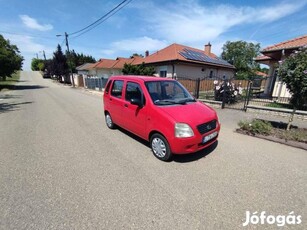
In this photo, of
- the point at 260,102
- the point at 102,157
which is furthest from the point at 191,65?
the point at 102,157

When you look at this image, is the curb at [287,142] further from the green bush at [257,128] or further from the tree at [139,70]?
the tree at [139,70]

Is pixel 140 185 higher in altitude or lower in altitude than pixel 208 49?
lower

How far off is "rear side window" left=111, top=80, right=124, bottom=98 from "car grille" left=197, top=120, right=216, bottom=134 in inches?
99.0

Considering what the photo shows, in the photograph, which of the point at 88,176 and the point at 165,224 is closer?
the point at 165,224

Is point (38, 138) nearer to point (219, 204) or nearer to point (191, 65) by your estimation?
point (219, 204)

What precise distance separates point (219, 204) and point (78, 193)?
2.17m

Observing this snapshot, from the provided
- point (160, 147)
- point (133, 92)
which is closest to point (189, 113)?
point (160, 147)

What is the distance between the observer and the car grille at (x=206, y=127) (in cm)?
350

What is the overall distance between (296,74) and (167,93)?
3660 mm

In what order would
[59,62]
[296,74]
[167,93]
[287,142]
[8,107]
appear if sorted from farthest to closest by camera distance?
1. [59,62]
2. [8,107]
3. [296,74]
4. [287,142]
5. [167,93]

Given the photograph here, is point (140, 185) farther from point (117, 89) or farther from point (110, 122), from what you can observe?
point (110, 122)

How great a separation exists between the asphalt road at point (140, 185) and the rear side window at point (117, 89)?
1393 millimetres

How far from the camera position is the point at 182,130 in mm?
3359

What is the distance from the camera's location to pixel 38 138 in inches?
202
